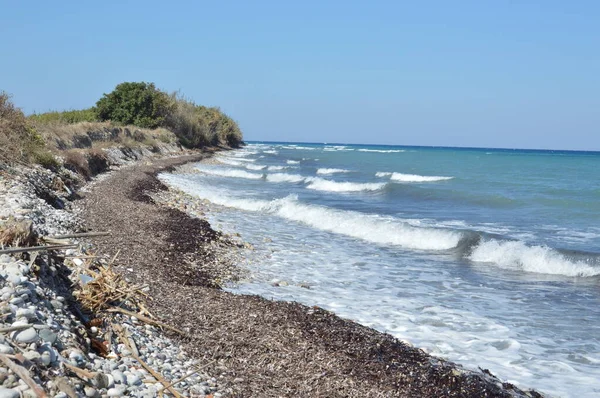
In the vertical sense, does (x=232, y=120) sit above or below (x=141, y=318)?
above

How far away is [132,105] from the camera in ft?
164

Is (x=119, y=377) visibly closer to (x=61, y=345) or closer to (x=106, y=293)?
(x=61, y=345)

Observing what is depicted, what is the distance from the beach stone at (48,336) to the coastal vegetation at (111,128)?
10318 mm

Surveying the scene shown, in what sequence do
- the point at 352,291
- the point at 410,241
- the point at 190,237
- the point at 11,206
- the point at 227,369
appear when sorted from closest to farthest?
the point at 227,369 → the point at 11,206 → the point at 352,291 → the point at 190,237 → the point at 410,241

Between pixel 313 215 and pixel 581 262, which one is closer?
pixel 581 262

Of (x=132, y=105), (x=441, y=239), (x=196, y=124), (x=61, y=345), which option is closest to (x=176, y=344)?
(x=61, y=345)

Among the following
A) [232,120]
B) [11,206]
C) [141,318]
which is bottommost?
[141,318]

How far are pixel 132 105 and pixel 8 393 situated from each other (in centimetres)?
4992

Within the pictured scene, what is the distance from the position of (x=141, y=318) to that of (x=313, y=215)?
44.5ft

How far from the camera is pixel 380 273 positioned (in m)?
11.5

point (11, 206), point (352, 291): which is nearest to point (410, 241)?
point (352, 291)

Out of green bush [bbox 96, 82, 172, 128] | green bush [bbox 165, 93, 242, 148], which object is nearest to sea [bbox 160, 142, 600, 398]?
green bush [bbox 96, 82, 172, 128]

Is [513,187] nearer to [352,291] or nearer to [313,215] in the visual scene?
[313,215]

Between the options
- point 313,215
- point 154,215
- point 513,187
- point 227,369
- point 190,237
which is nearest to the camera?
point 227,369
